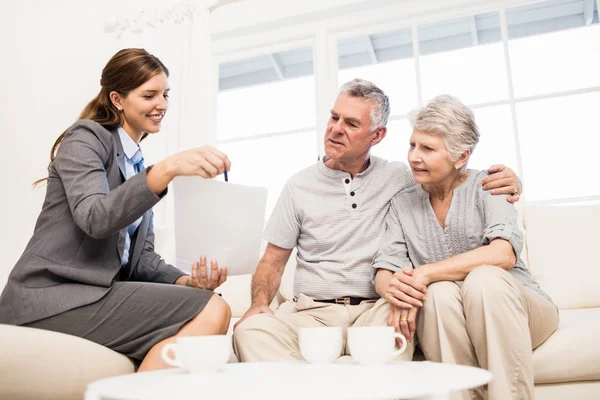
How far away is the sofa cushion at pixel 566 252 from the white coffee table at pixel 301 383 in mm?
1268

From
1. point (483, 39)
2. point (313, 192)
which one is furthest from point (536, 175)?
point (313, 192)

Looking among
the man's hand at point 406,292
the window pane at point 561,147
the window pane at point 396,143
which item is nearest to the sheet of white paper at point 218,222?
the man's hand at point 406,292

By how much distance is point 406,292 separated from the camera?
1393 mm

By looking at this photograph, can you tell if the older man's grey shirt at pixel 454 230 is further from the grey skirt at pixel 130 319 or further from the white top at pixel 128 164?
the white top at pixel 128 164

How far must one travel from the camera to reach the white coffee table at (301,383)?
0.68 metres

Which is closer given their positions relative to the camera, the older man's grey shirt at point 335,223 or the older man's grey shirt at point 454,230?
the older man's grey shirt at point 454,230

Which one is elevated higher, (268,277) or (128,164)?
(128,164)

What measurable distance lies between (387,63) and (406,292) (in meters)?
1.95

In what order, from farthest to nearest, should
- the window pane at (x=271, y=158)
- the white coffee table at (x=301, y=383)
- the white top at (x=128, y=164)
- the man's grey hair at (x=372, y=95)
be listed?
1. the window pane at (x=271, y=158)
2. the man's grey hair at (x=372, y=95)
3. the white top at (x=128, y=164)
4. the white coffee table at (x=301, y=383)

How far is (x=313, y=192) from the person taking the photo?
185cm

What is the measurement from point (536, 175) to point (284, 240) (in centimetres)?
150

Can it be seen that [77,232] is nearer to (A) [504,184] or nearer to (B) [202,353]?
(B) [202,353]

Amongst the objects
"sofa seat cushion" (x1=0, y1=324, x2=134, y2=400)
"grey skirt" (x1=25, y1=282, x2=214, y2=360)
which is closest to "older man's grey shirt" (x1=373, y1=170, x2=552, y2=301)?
"grey skirt" (x1=25, y1=282, x2=214, y2=360)

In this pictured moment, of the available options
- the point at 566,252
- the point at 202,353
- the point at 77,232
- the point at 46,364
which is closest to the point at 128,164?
the point at 77,232
